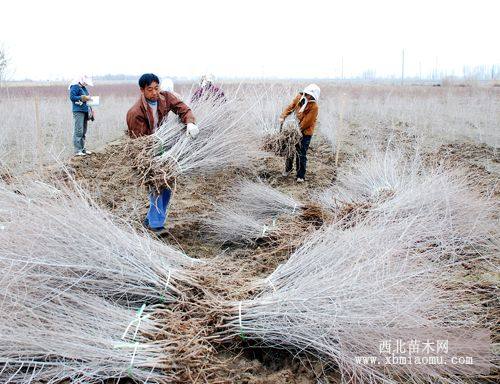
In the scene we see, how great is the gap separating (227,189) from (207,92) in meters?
1.20

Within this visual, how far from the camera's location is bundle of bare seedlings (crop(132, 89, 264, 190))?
375 cm

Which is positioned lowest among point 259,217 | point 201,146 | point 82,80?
point 259,217

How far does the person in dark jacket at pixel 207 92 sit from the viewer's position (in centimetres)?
506

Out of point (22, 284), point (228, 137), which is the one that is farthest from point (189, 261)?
point (228, 137)

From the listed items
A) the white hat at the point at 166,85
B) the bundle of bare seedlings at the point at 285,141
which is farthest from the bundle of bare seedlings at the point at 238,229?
the bundle of bare seedlings at the point at 285,141

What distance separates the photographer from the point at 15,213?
258cm

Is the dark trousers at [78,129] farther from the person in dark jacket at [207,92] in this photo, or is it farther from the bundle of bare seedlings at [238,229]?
the bundle of bare seedlings at [238,229]

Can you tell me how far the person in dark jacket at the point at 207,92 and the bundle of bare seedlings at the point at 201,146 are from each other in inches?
2.6

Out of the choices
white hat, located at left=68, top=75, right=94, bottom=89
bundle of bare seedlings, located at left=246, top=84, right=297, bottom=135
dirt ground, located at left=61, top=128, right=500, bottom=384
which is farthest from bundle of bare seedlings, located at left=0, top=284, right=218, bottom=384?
white hat, located at left=68, top=75, right=94, bottom=89

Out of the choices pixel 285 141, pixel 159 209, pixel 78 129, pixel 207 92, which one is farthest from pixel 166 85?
pixel 78 129

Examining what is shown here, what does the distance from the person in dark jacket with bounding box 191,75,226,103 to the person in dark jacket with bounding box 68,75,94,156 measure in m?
2.54

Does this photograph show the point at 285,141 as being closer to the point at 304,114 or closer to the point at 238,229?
the point at 304,114

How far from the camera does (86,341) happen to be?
2025 mm

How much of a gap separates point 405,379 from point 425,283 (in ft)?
1.85
